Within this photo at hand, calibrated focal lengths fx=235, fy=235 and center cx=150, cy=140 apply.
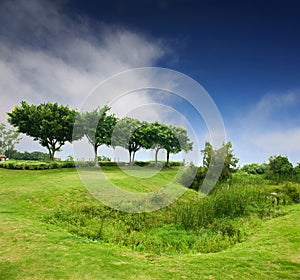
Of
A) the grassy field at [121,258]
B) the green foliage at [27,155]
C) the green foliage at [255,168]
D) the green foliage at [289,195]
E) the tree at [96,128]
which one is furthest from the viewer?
the green foliage at [27,155]

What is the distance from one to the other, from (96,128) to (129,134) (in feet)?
11.7

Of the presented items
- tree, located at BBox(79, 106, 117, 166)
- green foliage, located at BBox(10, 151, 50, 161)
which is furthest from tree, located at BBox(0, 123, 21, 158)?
tree, located at BBox(79, 106, 117, 166)

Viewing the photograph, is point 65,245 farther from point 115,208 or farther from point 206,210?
point 206,210

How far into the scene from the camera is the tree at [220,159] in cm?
1772

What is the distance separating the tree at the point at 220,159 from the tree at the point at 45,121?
1454cm

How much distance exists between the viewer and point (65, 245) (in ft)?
17.6

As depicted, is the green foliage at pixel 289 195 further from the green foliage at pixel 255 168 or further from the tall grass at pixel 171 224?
the green foliage at pixel 255 168

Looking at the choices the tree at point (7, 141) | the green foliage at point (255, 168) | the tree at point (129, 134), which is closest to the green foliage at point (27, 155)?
the tree at point (7, 141)

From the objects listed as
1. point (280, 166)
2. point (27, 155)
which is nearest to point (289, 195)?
point (280, 166)

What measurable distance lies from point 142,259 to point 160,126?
18838mm

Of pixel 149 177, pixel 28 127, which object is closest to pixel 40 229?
pixel 149 177

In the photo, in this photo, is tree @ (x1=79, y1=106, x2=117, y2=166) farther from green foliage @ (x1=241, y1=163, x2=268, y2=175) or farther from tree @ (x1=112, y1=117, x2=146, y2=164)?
green foliage @ (x1=241, y1=163, x2=268, y2=175)

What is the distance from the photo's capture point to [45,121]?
23.2 metres

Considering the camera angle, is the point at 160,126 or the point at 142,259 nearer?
the point at 142,259
